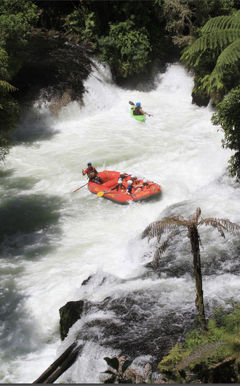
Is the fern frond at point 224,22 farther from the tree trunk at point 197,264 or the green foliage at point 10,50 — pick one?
the tree trunk at point 197,264

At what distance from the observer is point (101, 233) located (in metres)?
9.57

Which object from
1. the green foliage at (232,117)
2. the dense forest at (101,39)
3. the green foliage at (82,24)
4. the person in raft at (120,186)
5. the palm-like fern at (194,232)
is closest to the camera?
the palm-like fern at (194,232)

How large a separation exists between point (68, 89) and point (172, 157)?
20.4 ft

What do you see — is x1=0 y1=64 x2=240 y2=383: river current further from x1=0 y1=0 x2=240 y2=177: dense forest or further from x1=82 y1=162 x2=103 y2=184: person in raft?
x1=0 y1=0 x2=240 y2=177: dense forest

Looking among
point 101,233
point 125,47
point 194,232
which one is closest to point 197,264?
point 194,232

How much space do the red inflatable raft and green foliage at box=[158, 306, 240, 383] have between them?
513cm

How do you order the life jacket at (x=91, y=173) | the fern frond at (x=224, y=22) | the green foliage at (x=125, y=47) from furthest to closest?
the green foliage at (x=125, y=47), the life jacket at (x=91, y=173), the fern frond at (x=224, y=22)

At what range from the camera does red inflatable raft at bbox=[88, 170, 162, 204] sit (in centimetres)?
1070

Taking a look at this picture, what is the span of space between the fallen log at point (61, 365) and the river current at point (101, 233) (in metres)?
0.09

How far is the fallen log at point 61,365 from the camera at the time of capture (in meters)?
5.12

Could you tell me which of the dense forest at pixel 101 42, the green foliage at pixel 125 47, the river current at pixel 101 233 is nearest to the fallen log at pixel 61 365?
the river current at pixel 101 233

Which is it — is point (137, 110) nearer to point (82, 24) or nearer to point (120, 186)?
point (120, 186)

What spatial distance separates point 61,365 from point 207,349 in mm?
2085

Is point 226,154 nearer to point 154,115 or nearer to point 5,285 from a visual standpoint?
point 154,115
